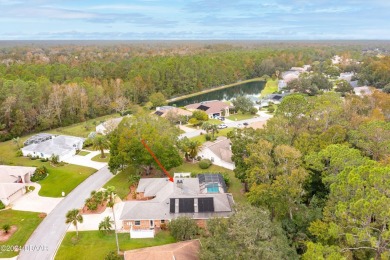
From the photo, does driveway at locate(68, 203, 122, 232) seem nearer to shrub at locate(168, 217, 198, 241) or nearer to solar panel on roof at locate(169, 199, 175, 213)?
solar panel on roof at locate(169, 199, 175, 213)

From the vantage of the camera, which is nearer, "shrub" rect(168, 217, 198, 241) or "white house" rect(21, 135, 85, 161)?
"shrub" rect(168, 217, 198, 241)

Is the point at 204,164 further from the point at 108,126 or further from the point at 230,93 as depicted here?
the point at 230,93

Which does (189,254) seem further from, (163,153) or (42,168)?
(42,168)

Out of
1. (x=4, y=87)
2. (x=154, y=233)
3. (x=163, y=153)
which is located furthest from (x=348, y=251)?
(x=4, y=87)

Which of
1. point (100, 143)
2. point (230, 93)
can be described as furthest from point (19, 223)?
point (230, 93)

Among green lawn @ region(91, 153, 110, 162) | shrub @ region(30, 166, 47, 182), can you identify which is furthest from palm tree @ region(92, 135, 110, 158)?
shrub @ region(30, 166, 47, 182)

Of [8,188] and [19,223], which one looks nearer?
[19,223]

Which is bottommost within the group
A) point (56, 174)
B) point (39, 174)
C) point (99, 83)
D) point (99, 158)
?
point (56, 174)
